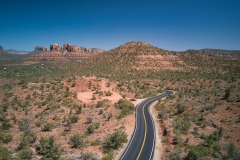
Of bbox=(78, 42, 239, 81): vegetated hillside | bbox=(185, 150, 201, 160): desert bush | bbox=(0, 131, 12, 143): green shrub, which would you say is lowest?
bbox=(0, 131, 12, 143): green shrub

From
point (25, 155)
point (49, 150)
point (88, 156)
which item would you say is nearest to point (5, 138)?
point (25, 155)

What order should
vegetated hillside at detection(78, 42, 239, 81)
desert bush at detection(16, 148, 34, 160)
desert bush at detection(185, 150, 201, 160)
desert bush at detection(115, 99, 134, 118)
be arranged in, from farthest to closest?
vegetated hillside at detection(78, 42, 239, 81) < desert bush at detection(115, 99, 134, 118) < desert bush at detection(16, 148, 34, 160) < desert bush at detection(185, 150, 201, 160)

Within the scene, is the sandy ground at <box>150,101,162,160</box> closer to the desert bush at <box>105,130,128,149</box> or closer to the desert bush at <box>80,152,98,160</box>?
the desert bush at <box>105,130,128,149</box>

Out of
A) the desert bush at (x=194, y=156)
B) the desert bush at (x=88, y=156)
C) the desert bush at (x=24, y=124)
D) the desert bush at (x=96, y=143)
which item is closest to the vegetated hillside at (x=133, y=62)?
the desert bush at (x=24, y=124)

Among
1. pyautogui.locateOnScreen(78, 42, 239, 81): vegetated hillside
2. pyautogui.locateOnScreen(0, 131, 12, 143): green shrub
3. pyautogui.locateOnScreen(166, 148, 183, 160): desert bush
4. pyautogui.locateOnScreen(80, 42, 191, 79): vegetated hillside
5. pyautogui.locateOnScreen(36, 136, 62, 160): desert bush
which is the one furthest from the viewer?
pyautogui.locateOnScreen(80, 42, 191, 79): vegetated hillside

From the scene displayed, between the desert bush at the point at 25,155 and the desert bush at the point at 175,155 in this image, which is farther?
the desert bush at the point at 175,155

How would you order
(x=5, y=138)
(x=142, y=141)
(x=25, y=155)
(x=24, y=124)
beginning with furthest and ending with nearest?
(x=24, y=124), (x=142, y=141), (x=5, y=138), (x=25, y=155)

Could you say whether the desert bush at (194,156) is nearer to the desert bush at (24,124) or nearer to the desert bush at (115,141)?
the desert bush at (115,141)

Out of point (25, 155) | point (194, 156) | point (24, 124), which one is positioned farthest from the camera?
point (24, 124)

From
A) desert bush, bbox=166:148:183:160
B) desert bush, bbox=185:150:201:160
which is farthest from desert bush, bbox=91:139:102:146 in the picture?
desert bush, bbox=185:150:201:160

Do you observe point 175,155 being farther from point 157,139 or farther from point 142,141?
point 142,141

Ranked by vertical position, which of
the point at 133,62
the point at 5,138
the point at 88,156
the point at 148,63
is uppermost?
the point at 133,62

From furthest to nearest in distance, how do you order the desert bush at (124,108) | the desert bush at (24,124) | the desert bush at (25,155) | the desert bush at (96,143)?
the desert bush at (124,108) < the desert bush at (24,124) < the desert bush at (96,143) < the desert bush at (25,155)

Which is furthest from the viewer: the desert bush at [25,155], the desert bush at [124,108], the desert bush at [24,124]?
Result: the desert bush at [124,108]
